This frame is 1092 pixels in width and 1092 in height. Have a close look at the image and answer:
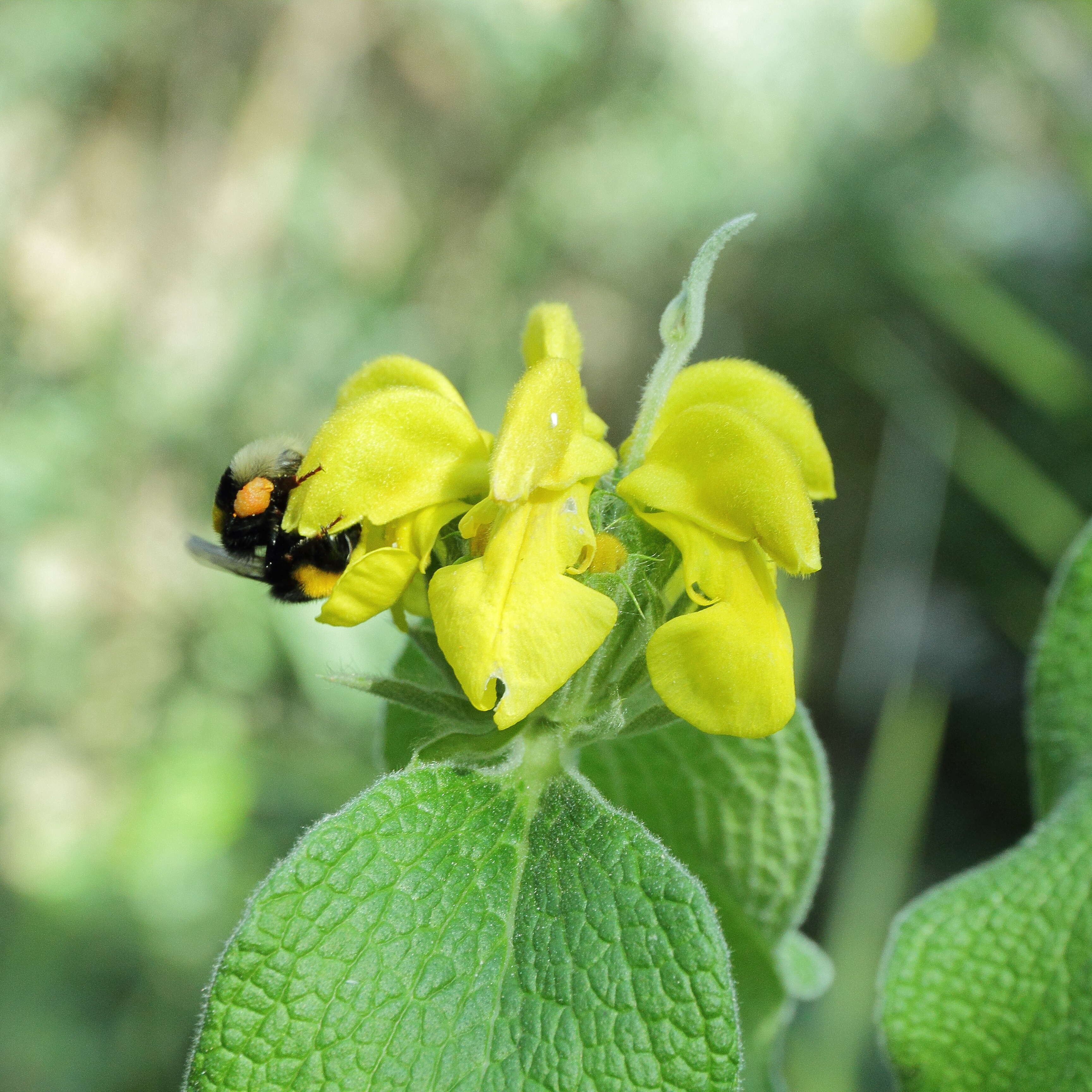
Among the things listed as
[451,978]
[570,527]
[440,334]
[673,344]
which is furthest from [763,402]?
[440,334]

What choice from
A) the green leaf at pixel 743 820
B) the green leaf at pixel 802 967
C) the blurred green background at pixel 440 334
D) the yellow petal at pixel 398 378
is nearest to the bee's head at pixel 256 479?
the yellow petal at pixel 398 378

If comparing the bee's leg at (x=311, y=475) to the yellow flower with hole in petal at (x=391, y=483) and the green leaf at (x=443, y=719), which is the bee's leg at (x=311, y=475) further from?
the green leaf at (x=443, y=719)

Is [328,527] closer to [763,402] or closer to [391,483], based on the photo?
[391,483]

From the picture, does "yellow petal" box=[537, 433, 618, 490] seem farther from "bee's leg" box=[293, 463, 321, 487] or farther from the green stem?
"bee's leg" box=[293, 463, 321, 487]

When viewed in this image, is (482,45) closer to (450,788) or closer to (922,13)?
(922,13)

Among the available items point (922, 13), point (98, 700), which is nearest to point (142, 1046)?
point (98, 700)

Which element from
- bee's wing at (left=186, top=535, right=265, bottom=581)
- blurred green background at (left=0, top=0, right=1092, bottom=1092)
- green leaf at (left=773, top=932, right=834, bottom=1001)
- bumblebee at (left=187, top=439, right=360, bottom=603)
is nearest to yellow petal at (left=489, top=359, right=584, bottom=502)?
bumblebee at (left=187, top=439, right=360, bottom=603)

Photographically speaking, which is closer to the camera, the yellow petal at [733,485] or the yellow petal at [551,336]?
the yellow petal at [733,485]
